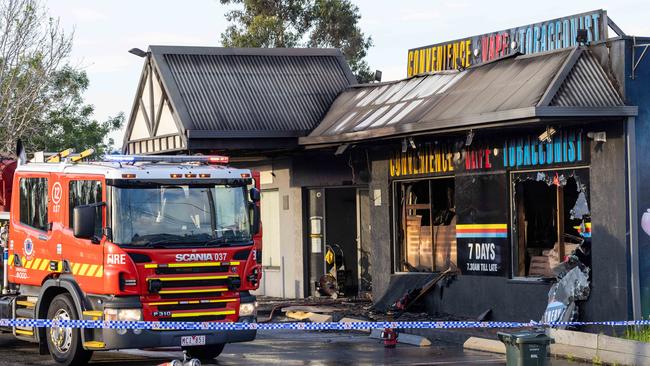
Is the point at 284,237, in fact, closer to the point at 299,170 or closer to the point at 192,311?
the point at 299,170

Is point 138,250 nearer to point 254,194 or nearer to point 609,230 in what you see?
point 254,194

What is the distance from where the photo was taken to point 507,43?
803 inches

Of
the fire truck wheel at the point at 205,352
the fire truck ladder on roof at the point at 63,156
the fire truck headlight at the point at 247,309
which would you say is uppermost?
the fire truck ladder on roof at the point at 63,156

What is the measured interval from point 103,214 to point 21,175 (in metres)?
2.49

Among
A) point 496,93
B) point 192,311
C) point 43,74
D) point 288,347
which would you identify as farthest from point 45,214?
point 43,74

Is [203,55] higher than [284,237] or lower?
higher

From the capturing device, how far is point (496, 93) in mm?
18891

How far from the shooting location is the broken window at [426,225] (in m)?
21.8

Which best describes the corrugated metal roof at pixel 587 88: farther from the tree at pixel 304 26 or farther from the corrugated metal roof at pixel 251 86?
the tree at pixel 304 26

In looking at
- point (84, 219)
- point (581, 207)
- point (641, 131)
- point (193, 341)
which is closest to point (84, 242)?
point (84, 219)

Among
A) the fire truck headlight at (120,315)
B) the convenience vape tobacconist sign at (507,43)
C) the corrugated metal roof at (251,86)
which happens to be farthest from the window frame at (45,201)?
the convenience vape tobacconist sign at (507,43)

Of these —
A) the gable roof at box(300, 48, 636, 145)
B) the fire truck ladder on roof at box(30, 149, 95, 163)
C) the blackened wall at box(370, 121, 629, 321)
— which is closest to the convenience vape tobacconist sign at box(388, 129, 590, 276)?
the blackened wall at box(370, 121, 629, 321)

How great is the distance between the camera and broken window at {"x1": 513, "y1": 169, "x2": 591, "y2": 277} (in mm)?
18266

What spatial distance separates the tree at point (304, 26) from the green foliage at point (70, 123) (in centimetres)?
796
